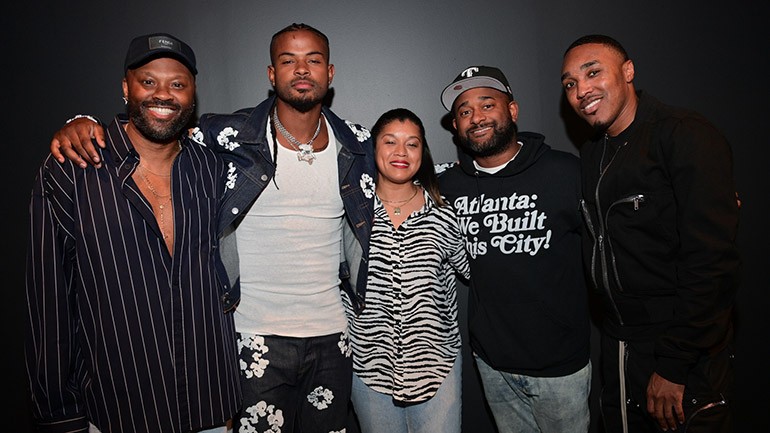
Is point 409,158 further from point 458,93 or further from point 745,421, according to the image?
point 745,421

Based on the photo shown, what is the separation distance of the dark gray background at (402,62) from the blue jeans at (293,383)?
136cm

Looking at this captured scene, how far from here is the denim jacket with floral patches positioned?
205 cm

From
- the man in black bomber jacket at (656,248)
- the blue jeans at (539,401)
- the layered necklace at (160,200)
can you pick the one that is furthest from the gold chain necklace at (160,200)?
the man in black bomber jacket at (656,248)

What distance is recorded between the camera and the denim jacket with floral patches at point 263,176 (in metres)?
2.05

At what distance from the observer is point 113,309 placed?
165cm

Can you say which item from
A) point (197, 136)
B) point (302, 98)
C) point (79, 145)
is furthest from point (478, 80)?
point (79, 145)

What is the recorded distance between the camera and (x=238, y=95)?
2715 millimetres

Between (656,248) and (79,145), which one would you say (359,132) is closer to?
(79,145)

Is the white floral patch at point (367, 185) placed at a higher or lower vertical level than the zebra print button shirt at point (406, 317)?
higher

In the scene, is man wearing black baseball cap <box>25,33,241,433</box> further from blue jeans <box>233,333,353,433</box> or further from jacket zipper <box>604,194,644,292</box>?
jacket zipper <box>604,194,644,292</box>

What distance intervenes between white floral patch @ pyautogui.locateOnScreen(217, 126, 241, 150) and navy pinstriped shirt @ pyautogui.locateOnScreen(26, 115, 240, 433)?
425 mm

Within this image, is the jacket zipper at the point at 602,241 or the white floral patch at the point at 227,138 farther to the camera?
the white floral patch at the point at 227,138

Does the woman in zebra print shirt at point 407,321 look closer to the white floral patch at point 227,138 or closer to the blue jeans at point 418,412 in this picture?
the blue jeans at point 418,412

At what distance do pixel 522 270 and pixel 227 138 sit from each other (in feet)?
4.93
